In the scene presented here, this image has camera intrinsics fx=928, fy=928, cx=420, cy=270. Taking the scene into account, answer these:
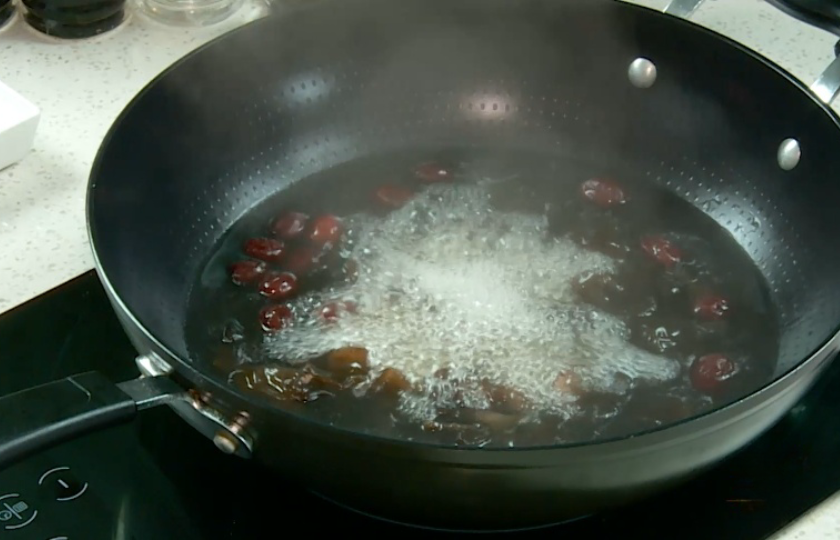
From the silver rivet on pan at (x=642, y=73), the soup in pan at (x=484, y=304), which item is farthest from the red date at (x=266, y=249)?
the silver rivet on pan at (x=642, y=73)

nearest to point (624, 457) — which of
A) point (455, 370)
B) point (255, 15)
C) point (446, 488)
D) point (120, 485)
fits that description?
point (446, 488)

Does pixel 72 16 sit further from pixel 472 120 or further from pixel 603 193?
pixel 603 193

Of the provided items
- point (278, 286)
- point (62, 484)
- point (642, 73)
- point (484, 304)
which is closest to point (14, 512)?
point (62, 484)

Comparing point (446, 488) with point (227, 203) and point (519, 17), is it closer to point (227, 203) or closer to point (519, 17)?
point (227, 203)

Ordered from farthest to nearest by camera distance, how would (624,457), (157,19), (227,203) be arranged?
(157,19) → (227,203) → (624,457)

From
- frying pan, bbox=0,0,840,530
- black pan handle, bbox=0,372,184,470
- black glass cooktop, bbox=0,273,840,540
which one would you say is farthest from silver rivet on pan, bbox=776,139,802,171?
black pan handle, bbox=0,372,184,470

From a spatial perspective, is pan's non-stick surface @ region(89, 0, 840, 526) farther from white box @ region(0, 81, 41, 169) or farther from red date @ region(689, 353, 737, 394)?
white box @ region(0, 81, 41, 169)
